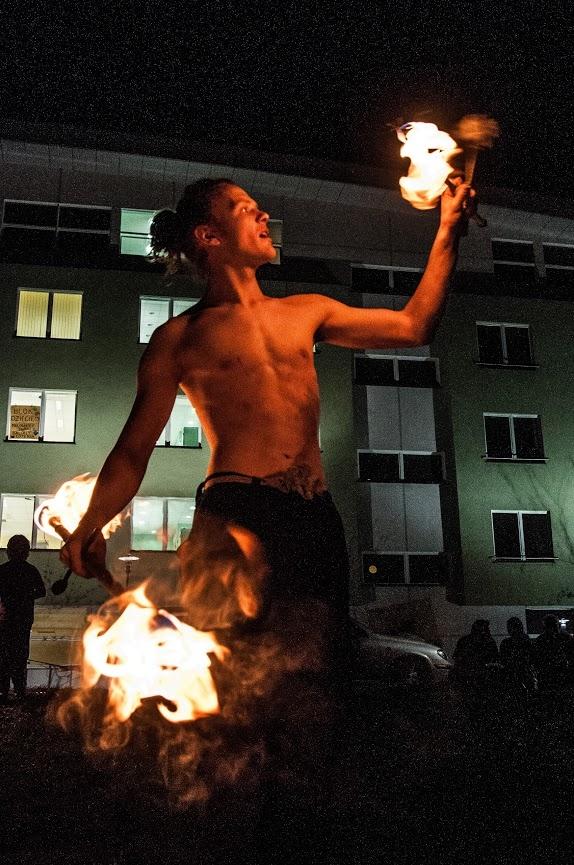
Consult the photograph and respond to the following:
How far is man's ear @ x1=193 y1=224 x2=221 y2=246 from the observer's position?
2836 millimetres

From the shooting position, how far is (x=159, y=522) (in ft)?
59.1

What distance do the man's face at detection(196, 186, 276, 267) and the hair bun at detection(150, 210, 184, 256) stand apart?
0.13 meters

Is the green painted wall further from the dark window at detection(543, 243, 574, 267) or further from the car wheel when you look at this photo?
the car wheel

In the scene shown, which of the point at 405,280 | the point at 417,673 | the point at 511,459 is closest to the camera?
the point at 417,673

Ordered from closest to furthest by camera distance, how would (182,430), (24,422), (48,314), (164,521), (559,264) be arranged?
(164,521), (24,422), (182,430), (48,314), (559,264)

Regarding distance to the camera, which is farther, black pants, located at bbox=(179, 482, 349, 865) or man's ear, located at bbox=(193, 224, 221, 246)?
man's ear, located at bbox=(193, 224, 221, 246)

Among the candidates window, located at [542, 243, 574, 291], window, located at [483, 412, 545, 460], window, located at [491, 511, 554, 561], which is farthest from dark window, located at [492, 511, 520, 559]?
window, located at [542, 243, 574, 291]

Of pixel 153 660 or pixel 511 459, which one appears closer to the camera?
pixel 153 660

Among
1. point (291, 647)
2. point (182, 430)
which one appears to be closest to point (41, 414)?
point (182, 430)

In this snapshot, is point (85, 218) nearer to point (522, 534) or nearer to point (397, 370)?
point (397, 370)

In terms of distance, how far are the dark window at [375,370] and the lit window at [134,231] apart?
628 cm

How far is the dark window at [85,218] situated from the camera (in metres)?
20.2

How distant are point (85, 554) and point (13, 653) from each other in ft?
26.3

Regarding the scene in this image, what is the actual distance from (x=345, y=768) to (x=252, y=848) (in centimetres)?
349
